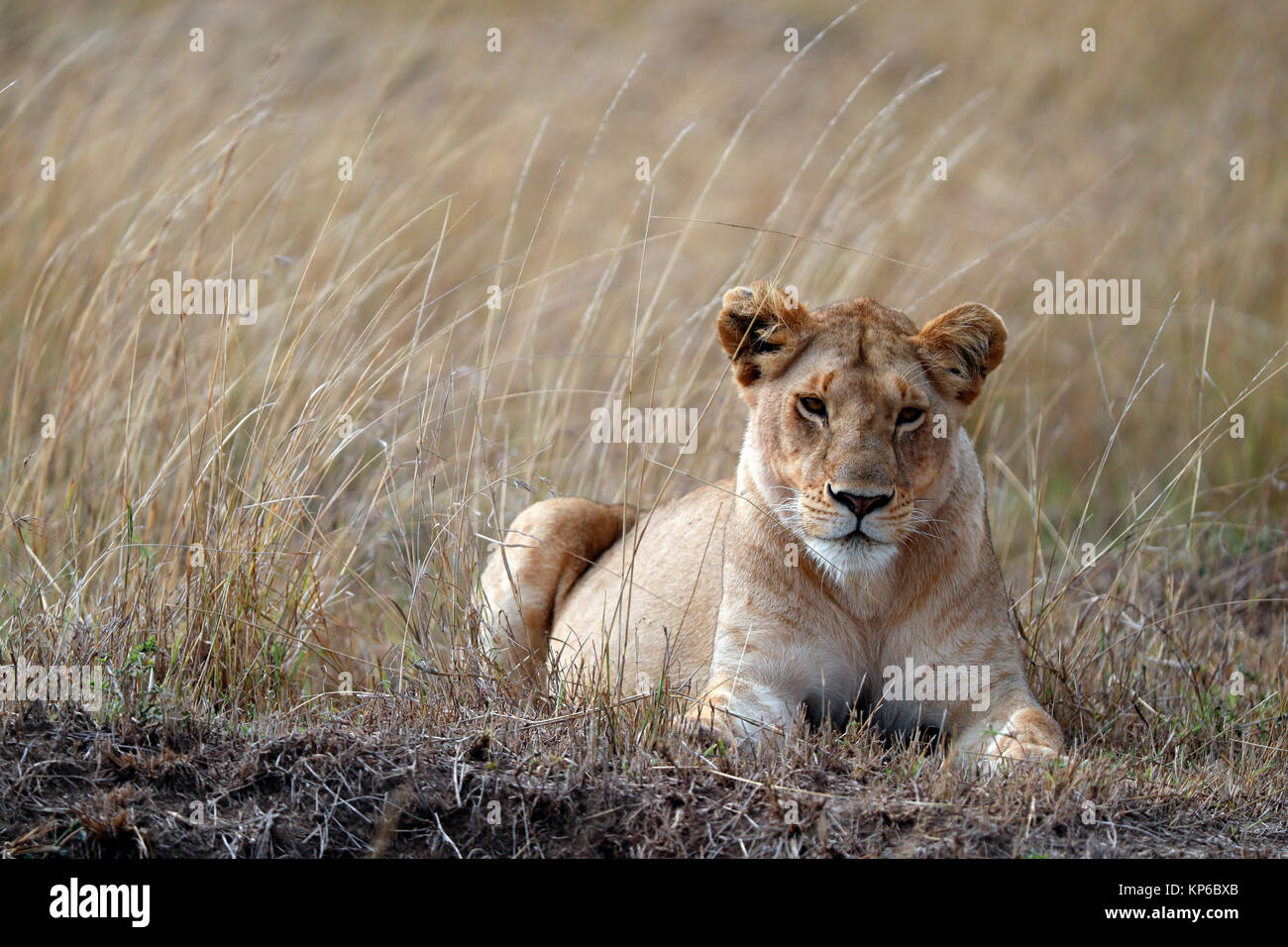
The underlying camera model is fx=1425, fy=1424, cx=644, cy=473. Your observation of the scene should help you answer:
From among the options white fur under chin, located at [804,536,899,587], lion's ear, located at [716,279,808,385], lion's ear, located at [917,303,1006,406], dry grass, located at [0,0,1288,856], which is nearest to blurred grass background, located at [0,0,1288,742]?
dry grass, located at [0,0,1288,856]

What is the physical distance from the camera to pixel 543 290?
7.28 metres

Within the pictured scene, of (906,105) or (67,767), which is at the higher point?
(906,105)

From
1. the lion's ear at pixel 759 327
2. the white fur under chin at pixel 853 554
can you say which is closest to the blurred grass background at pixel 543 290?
the lion's ear at pixel 759 327

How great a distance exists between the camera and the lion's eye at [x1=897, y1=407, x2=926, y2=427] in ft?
16.1

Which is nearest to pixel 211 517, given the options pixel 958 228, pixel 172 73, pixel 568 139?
pixel 172 73

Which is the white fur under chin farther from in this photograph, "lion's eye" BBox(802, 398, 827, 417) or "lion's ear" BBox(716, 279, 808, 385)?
"lion's ear" BBox(716, 279, 808, 385)

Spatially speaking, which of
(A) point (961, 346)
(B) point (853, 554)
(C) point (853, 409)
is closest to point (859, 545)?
(B) point (853, 554)

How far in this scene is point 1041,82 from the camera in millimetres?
15180

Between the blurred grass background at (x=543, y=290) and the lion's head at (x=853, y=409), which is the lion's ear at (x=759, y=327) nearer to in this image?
the lion's head at (x=853, y=409)

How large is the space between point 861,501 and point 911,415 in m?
0.46

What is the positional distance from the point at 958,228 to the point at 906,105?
4.98 m

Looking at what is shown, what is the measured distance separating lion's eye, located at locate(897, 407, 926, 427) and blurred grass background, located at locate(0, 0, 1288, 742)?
863 millimetres

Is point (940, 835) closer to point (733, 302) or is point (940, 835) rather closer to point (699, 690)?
point (699, 690)

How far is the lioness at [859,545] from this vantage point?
4762 mm
